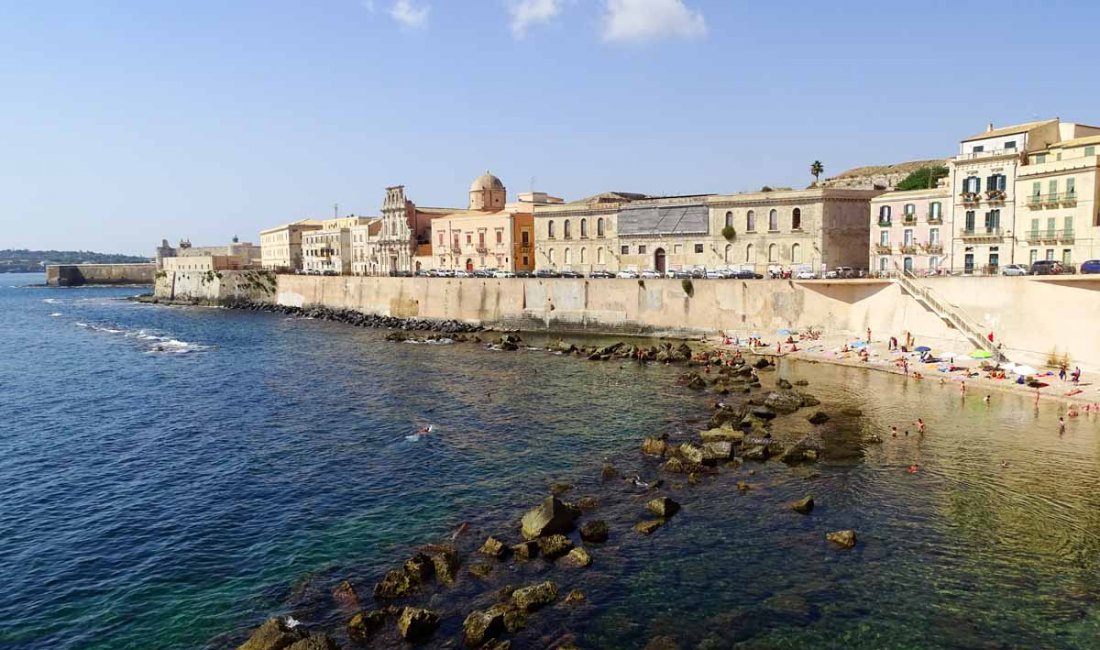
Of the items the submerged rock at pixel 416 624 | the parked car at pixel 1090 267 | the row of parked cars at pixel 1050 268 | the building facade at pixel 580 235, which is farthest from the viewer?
the building facade at pixel 580 235

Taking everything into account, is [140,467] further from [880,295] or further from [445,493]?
[880,295]

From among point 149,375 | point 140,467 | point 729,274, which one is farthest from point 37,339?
point 729,274

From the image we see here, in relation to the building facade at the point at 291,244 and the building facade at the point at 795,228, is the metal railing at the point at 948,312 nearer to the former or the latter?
the building facade at the point at 795,228

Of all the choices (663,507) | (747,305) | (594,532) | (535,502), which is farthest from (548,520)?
(747,305)

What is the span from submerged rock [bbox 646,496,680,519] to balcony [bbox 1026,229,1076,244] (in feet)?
116

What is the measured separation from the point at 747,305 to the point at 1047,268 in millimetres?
20536

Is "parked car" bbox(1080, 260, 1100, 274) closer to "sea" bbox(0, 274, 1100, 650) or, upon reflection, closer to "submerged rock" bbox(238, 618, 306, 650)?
"sea" bbox(0, 274, 1100, 650)

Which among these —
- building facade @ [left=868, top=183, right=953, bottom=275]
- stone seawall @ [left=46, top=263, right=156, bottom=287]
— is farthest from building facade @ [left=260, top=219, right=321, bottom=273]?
building facade @ [left=868, top=183, right=953, bottom=275]

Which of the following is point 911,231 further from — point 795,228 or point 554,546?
point 554,546

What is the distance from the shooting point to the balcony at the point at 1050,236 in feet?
143

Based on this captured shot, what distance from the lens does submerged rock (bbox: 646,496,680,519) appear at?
22.8 m

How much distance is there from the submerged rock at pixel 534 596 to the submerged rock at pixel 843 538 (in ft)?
27.6

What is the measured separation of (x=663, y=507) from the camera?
75.0 feet

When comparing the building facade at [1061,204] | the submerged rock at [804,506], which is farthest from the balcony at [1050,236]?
the submerged rock at [804,506]
